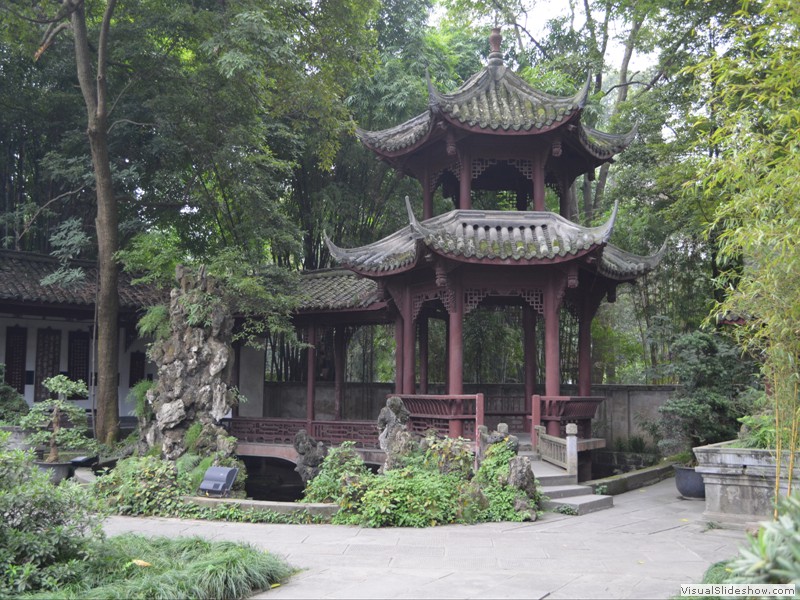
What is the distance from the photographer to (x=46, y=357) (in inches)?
641

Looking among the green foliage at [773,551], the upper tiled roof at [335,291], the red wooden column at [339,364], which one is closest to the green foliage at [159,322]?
the upper tiled roof at [335,291]

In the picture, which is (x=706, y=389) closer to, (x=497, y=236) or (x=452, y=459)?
(x=497, y=236)

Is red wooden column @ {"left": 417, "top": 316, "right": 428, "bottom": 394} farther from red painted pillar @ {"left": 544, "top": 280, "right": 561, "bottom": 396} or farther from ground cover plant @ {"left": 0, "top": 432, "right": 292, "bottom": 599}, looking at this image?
ground cover plant @ {"left": 0, "top": 432, "right": 292, "bottom": 599}

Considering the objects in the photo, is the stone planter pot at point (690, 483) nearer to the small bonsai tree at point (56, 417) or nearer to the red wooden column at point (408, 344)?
the red wooden column at point (408, 344)

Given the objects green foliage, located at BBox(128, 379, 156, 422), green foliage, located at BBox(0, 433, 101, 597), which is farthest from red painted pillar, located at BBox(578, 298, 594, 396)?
green foliage, located at BBox(0, 433, 101, 597)

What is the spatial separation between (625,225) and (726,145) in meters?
10.5

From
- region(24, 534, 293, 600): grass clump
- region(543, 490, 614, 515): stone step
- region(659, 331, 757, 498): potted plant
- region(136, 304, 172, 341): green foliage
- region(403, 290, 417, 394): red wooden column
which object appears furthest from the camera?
region(403, 290, 417, 394): red wooden column

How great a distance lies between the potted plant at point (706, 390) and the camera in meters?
11.4

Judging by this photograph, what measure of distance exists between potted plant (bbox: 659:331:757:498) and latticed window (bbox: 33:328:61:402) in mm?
13219

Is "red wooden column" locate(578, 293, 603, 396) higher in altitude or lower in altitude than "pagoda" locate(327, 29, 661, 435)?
lower

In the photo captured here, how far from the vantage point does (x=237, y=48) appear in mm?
13125

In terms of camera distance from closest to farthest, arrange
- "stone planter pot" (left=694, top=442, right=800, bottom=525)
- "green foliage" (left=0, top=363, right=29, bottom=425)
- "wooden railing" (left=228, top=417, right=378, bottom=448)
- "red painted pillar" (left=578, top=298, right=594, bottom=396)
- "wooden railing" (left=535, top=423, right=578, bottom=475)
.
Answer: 1. "stone planter pot" (left=694, top=442, right=800, bottom=525)
2. "wooden railing" (left=535, top=423, right=578, bottom=475)
3. "red painted pillar" (left=578, top=298, right=594, bottom=396)
4. "wooden railing" (left=228, top=417, right=378, bottom=448)
5. "green foliage" (left=0, top=363, right=29, bottom=425)

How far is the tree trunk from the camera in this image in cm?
1333

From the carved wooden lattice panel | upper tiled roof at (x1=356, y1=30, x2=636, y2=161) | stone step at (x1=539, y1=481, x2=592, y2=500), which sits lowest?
stone step at (x1=539, y1=481, x2=592, y2=500)
